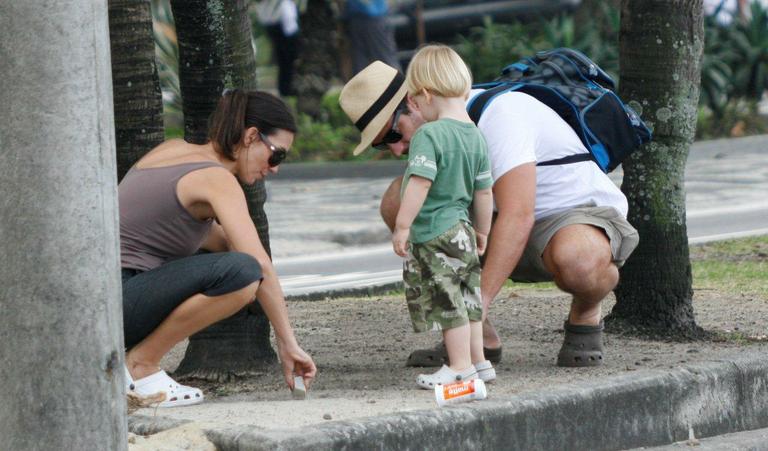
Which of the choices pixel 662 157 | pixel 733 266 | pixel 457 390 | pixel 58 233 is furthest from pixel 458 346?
pixel 733 266

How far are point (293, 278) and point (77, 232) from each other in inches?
252

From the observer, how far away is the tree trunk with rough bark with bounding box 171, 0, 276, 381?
5562mm

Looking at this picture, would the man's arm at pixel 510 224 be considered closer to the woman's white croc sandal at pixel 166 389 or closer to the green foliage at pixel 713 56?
the woman's white croc sandal at pixel 166 389

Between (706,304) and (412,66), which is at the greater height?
(412,66)

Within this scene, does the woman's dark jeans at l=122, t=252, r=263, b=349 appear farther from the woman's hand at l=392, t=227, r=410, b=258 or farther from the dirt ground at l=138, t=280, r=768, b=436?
the woman's hand at l=392, t=227, r=410, b=258

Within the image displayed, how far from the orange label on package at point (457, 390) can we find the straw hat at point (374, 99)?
110 cm

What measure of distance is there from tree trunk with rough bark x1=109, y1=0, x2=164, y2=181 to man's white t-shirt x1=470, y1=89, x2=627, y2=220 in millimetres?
1292

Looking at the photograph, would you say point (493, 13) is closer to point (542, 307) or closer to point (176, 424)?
point (542, 307)

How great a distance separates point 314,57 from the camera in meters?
19.0

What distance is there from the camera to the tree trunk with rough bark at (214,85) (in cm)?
556

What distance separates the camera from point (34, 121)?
11.1 feet

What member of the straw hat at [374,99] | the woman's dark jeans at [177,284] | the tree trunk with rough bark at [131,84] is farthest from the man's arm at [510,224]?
the tree trunk with rough bark at [131,84]

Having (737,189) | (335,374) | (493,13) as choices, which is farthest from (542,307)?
(493,13)

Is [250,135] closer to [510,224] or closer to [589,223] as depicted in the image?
[510,224]
